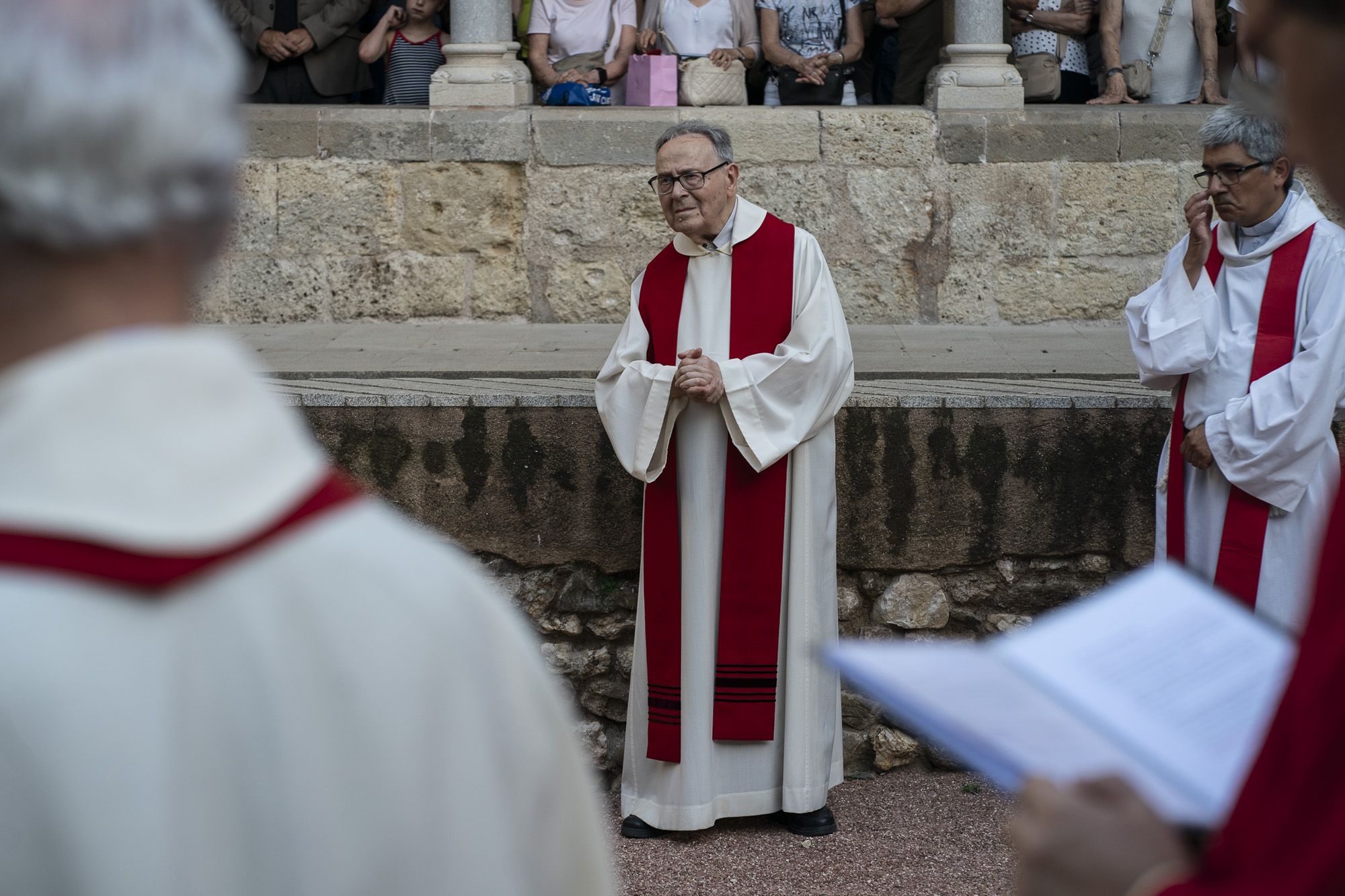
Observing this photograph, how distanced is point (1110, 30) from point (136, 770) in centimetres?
696

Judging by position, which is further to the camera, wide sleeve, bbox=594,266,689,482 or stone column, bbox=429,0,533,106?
stone column, bbox=429,0,533,106

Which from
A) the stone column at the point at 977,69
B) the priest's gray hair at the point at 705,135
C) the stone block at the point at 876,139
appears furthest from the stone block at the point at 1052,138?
the priest's gray hair at the point at 705,135

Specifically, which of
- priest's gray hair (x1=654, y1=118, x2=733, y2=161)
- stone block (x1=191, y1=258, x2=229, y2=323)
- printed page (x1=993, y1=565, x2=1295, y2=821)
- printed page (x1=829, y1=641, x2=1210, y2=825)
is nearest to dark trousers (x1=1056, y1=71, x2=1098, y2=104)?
priest's gray hair (x1=654, y1=118, x2=733, y2=161)

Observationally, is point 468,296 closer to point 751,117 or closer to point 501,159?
point 501,159

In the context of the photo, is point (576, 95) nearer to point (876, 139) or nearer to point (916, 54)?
point (876, 139)

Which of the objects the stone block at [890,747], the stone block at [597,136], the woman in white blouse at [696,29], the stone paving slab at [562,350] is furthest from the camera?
the woman in white blouse at [696,29]

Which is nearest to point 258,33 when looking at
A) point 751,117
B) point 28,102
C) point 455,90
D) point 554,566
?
point 455,90

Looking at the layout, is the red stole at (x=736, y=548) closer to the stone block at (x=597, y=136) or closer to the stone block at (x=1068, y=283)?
the stone block at (x=597, y=136)

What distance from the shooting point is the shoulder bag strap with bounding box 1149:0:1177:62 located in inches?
276

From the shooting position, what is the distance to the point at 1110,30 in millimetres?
6992

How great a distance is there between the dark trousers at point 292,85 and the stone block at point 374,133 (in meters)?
0.71

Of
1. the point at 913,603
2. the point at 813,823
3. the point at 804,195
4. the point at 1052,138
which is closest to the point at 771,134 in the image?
the point at 804,195

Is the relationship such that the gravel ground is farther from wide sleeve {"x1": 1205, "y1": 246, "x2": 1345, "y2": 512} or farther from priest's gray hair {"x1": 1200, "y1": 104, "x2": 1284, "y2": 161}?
priest's gray hair {"x1": 1200, "y1": 104, "x2": 1284, "y2": 161}

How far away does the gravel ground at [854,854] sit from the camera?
4.02m
